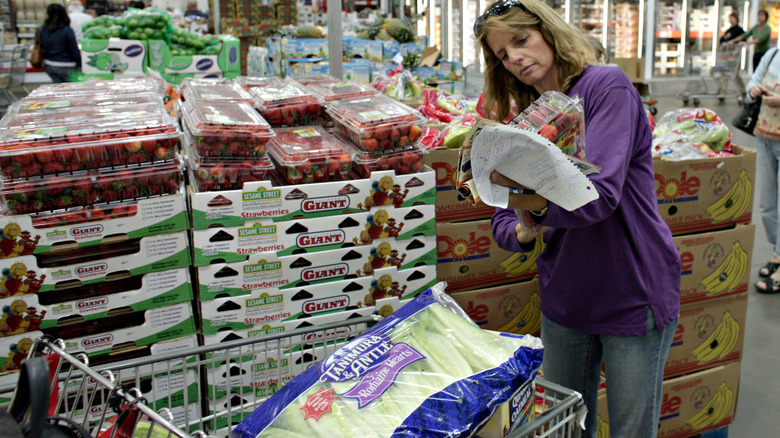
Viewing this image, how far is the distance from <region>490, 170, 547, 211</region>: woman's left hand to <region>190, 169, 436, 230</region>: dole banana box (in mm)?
797

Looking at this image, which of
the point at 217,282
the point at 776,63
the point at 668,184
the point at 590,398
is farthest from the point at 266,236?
the point at 776,63

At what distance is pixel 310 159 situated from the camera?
188cm

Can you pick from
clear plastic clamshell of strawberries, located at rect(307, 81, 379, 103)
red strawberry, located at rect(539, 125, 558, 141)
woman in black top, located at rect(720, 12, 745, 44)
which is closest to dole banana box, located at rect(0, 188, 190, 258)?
clear plastic clamshell of strawberries, located at rect(307, 81, 379, 103)

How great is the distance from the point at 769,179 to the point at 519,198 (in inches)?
145

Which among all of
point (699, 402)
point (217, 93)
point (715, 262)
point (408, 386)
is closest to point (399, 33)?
point (217, 93)

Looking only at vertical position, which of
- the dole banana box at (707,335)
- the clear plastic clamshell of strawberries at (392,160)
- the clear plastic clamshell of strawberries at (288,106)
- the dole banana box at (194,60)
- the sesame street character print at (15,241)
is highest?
the dole banana box at (194,60)

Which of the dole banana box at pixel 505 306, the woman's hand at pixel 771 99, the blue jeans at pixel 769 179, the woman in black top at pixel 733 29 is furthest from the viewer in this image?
the woman in black top at pixel 733 29

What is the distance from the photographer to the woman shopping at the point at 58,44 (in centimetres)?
752

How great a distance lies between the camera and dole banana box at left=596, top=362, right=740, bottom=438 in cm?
245

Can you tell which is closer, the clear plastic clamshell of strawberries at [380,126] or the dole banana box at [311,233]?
the dole banana box at [311,233]

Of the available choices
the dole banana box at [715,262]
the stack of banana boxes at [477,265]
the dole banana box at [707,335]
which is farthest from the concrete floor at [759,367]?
the stack of banana boxes at [477,265]

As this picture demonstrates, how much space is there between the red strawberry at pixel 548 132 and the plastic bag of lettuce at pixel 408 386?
354mm

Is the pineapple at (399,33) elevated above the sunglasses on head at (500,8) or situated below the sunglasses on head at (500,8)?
above

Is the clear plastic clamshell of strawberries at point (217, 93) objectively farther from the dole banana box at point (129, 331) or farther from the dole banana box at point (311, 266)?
the dole banana box at point (129, 331)
